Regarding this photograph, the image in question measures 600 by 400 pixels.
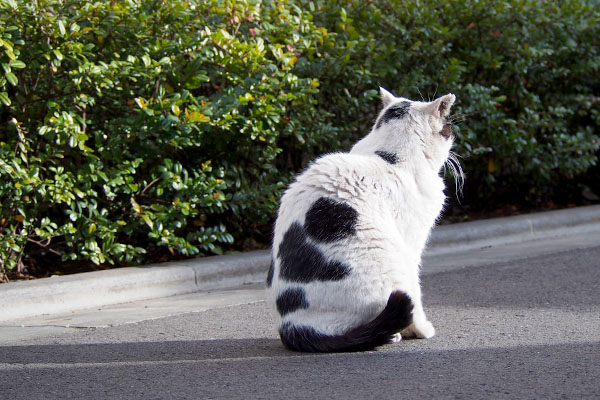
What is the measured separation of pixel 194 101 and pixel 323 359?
307 cm

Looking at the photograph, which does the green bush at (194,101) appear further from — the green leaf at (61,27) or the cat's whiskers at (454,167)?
the cat's whiskers at (454,167)

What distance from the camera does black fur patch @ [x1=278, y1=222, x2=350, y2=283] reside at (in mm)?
4348

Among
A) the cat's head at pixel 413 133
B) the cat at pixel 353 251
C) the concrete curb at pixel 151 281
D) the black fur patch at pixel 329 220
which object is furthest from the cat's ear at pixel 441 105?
the concrete curb at pixel 151 281

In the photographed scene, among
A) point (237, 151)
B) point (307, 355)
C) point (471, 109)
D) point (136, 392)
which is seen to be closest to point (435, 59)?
point (471, 109)

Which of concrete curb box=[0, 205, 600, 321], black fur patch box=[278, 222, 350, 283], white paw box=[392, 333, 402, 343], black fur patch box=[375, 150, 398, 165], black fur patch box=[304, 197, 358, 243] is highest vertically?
black fur patch box=[375, 150, 398, 165]

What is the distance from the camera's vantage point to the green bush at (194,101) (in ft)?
20.8

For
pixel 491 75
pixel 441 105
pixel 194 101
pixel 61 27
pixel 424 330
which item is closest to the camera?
pixel 424 330

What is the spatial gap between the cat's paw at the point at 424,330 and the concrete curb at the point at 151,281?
2421 mm

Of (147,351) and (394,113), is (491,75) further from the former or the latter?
(147,351)

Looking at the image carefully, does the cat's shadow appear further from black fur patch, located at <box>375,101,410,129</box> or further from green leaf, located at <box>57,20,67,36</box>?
green leaf, located at <box>57,20,67,36</box>

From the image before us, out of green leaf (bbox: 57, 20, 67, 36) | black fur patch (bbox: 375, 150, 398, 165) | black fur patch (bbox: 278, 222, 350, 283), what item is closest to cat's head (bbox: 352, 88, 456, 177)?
black fur patch (bbox: 375, 150, 398, 165)

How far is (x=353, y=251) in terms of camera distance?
437 centimetres

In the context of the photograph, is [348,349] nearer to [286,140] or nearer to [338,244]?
[338,244]

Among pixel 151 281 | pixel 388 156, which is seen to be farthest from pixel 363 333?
pixel 151 281
